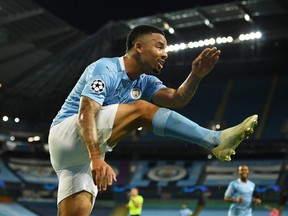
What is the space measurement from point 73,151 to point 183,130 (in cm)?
89

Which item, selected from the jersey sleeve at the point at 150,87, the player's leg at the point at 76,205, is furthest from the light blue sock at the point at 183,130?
the player's leg at the point at 76,205

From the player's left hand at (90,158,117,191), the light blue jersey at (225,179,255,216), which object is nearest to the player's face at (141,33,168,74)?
Result: the player's left hand at (90,158,117,191)

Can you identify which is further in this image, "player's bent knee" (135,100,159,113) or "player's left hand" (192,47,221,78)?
"player's left hand" (192,47,221,78)

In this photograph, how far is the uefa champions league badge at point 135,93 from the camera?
13.9 feet

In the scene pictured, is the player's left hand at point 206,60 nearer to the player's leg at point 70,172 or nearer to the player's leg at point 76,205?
the player's leg at point 70,172

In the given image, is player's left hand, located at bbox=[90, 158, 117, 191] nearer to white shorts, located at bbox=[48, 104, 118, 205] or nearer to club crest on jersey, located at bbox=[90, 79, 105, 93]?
white shorts, located at bbox=[48, 104, 118, 205]

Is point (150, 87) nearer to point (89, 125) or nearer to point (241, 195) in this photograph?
point (89, 125)

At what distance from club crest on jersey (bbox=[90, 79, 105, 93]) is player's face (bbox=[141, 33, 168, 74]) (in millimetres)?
524

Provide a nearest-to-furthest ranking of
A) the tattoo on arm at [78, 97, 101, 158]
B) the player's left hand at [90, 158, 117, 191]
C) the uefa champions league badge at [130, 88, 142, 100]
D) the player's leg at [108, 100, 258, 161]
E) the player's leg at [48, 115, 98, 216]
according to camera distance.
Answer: the player's left hand at [90, 158, 117, 191] → the tattoo on arm at [78, 97, 101, 158] → the player's leg at [108, 100, 258, 161] → the player's leg at [48, 115, 98, 216] → the uefa champions league badge at [130, 88, 142, 100]

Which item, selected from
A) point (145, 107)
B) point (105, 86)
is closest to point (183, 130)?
point (145, 107)

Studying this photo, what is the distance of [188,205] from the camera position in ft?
75.2

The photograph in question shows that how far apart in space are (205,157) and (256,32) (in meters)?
7.08

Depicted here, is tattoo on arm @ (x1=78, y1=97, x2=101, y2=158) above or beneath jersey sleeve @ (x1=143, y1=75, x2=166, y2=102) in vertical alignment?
beneath

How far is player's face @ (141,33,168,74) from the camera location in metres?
4.07
